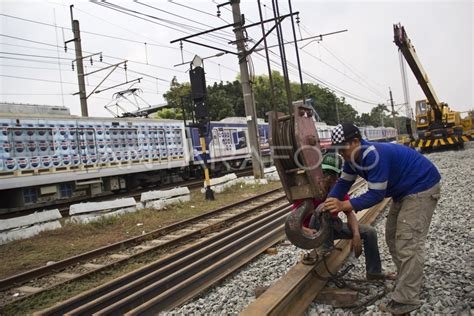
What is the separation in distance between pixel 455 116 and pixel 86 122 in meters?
17.7

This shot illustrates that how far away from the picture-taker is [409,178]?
3.22 m

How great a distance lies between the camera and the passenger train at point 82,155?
12.2m

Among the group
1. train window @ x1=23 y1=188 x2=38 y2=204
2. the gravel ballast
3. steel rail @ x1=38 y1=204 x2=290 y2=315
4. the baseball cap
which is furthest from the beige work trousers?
train window @ x1=23 y1=188 x2=38 y2=204

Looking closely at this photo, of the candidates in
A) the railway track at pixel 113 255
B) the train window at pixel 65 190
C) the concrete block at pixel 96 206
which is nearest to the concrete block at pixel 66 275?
the railway track at pixel 113 255

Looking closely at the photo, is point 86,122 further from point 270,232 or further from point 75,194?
point 270,232

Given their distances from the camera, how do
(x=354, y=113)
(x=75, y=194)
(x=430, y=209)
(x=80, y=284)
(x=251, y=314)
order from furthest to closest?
1. (x=354, y=113)
2. (x=75, y=194)
3. (x=80, y=284)
4. (x=430, y=209)
5. (x=251, y=314)

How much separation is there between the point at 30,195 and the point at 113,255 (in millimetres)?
7912

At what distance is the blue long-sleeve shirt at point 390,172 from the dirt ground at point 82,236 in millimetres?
5672

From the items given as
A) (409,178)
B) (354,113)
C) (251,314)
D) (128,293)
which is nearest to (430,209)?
(409,178)

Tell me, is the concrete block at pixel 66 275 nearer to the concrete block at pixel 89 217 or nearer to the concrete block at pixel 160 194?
the concrete block at pixel 89 217

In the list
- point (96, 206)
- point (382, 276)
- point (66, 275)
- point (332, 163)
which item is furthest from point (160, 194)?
point (382, 276)

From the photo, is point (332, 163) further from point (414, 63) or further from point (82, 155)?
point (414, 63)

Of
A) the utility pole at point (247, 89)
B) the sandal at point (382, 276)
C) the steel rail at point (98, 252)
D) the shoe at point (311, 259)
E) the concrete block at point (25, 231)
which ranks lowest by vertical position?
the sandal at point (382, 276)

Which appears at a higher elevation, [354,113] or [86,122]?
[354,113]
